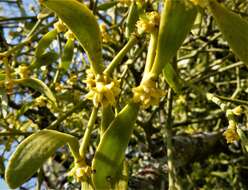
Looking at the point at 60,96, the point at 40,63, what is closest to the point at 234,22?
the point at 40,63

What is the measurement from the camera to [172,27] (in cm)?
51

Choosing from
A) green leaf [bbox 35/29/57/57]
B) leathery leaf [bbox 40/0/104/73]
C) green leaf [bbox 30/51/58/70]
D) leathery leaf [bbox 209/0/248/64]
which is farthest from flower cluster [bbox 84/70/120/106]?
green leaf [bbox 30/51/58/70]

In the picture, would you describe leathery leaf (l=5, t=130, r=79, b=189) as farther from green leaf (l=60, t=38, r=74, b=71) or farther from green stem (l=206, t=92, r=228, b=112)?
green leaf (l=60, t=38, r=74, b=71)

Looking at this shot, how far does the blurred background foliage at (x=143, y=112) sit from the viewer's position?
1.16 m

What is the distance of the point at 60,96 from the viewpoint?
3.83 feet

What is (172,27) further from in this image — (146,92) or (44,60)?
(44,60)

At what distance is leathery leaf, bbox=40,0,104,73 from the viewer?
544 millimetres

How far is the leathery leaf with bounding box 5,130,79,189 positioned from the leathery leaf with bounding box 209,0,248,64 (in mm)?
214

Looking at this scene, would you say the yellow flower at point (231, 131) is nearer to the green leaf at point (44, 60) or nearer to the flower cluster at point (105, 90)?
the flower cluster at point (105, 90)

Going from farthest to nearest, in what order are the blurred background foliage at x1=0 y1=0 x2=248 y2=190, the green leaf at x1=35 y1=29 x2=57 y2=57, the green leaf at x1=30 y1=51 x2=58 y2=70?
the blurred background foliage at x1=0 y1=0 x2=248 y2=190, the green leaf at x1=30 y1=51 x2=58 y2=70, the green leaf at x1=35 y1=29 x2=57 y2=57

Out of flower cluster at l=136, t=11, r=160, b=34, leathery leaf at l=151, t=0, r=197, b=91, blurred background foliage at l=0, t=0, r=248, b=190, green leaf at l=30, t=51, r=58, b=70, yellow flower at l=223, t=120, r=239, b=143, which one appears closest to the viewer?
leathery leaf at l=151, t=0, r=197, b=91

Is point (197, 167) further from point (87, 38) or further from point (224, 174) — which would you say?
point (87, 38)

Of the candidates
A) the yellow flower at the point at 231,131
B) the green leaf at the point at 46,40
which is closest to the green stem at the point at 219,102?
the yellow flower at the point at 231,131

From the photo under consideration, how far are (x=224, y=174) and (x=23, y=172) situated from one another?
5.32ft
